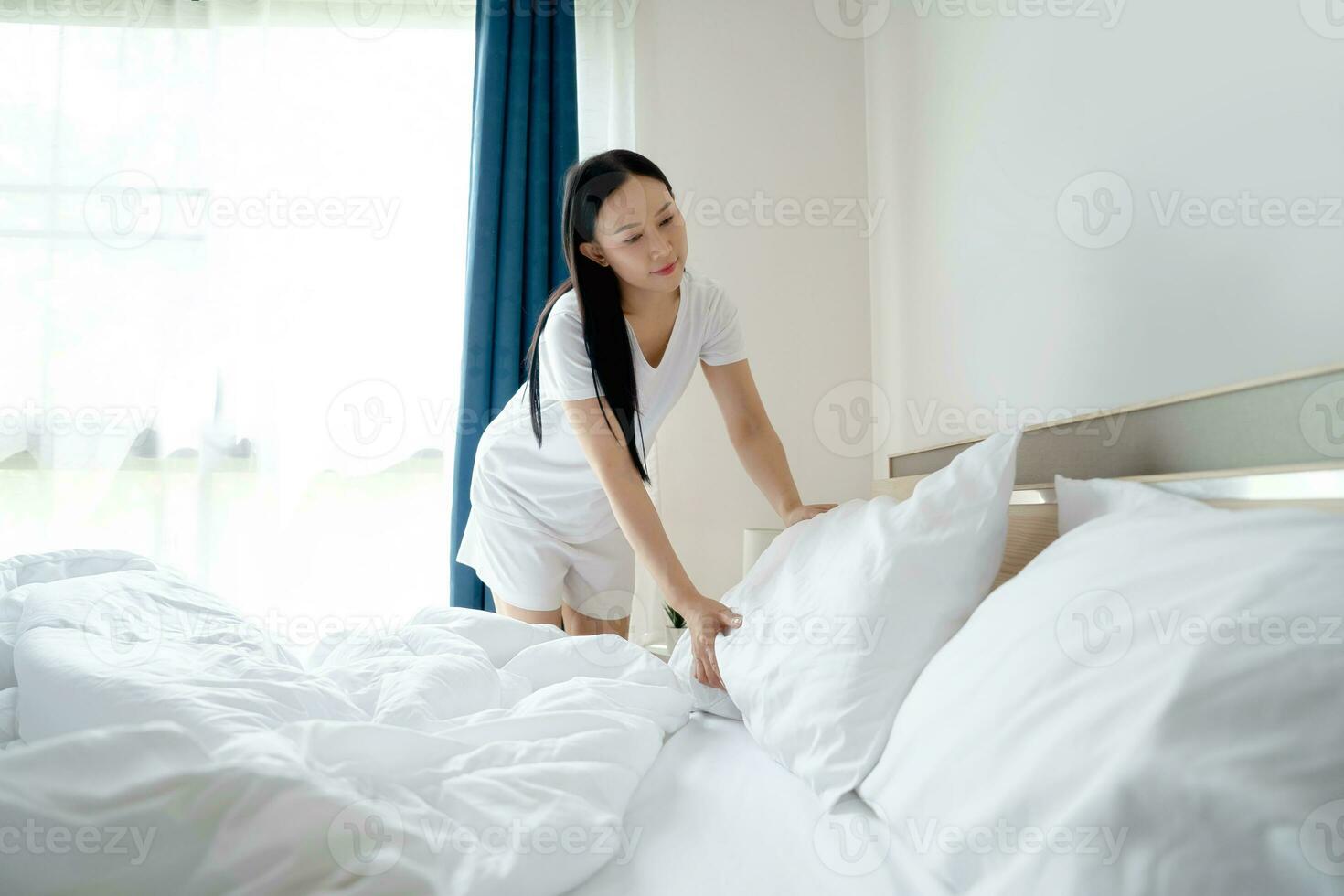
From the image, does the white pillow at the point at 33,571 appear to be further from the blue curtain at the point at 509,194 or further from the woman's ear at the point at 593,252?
the blue curtain at the point at 509,194

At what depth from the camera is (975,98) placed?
6.63 feet

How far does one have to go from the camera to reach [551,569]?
83.0 inches

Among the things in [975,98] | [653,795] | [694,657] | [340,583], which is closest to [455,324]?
[340,583]

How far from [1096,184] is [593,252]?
938 mm

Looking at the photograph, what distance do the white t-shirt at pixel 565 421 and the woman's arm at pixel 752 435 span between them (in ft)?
0.14

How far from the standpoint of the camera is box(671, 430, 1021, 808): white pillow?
3.08 ft

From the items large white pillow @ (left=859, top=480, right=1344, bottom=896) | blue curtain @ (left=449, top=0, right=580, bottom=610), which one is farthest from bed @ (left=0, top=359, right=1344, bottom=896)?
blue curtain @ (left=449, top=0, right=580, bottom=610)

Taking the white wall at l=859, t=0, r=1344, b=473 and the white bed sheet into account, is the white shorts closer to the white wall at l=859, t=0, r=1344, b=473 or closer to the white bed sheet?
the white wall at l=859, t=0, r=1344, b=473

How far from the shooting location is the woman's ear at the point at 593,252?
178cm

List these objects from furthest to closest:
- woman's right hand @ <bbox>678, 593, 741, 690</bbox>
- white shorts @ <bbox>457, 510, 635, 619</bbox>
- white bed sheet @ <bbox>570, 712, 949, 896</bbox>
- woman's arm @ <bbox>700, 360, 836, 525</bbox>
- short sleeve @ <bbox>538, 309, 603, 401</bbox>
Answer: white shorts @ <bbox>457, 510, 635, 619</bbox>
woman's arm @ <bbox>700, 360, 836, 525</bbox>
short sleeve @ <bbox>538, 309, 603, 401</bbox>
woman's right hand @ <bbox>678, 593, 741, 690</bbox>
white bed sheet @ <bbox>570, 712, 949, 896</bbox>

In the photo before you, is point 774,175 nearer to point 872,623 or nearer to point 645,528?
point 645,528

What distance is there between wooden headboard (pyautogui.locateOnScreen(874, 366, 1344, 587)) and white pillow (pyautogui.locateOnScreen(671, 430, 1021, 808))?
6.7 inches

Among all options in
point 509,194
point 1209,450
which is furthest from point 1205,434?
point 509,194

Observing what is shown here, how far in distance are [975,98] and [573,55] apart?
60.5 inches
